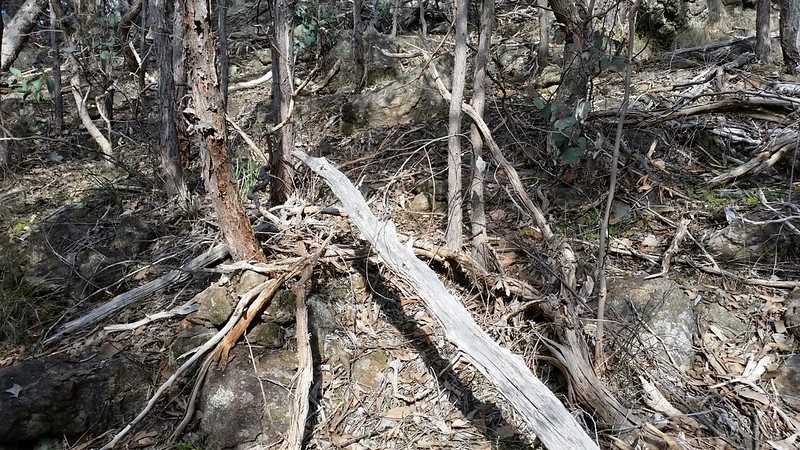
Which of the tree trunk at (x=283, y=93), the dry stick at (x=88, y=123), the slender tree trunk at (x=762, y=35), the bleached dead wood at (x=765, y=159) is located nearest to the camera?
the bleached dead wood at (x=765, y=159)

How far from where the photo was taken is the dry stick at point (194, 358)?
116 inches

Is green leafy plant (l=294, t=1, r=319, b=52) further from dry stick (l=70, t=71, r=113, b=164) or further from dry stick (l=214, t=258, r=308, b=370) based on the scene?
dry stick (l=214, t=258, r=308, b=370)

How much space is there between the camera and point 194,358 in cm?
326

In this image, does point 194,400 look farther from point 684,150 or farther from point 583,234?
point 684,150

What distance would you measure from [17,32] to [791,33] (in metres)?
8.35

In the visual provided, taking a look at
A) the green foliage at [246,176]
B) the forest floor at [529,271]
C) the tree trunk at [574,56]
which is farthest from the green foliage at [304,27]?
the tree trunk at [574,56]

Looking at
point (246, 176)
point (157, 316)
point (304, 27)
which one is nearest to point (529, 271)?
point (157, 316)

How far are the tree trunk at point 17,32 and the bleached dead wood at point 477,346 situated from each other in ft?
14.2

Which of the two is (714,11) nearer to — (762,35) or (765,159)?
(762,35)

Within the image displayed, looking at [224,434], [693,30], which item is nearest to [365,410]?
[224,434]

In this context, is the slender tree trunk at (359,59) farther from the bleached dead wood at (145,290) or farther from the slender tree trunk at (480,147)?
the bleached dead wood at (145,290)

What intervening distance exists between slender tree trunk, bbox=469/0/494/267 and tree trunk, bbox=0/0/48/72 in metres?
4.90

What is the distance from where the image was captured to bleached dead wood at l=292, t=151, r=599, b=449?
239 centimetres

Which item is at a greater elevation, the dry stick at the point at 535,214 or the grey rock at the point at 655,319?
the dry stick at the point at 535,214
